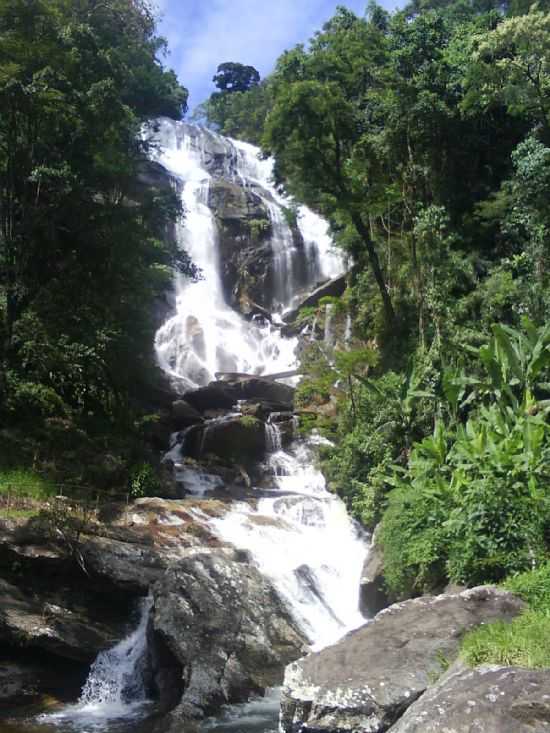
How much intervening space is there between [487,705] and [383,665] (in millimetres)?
1805

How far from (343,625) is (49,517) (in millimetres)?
4993

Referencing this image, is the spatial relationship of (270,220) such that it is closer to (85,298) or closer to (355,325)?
(355,325)

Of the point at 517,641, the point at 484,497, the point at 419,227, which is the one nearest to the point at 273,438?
the point at 419,227

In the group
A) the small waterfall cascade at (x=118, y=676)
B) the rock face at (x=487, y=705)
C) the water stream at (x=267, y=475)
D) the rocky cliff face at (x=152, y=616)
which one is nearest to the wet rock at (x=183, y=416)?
the water stream at (x=267, y=475)

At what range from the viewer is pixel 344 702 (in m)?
5.96

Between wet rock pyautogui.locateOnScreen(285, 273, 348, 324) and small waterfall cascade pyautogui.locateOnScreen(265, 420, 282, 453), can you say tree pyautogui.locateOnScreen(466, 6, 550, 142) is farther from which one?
wet rock pyautogui.locateOnScreen(285, 273, 348, 324)

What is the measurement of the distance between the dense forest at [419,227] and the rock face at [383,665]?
2649 millimetres

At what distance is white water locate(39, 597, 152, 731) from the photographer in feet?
28.4

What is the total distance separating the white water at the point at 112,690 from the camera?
865 cm

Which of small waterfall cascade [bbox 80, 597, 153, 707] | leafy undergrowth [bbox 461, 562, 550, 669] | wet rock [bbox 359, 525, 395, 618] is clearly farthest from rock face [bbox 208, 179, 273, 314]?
leafy undergrowth [bbox 461, 562, 550, 669]

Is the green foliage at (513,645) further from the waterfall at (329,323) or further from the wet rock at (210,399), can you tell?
the waterfall at (329,323)

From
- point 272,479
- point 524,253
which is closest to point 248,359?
point 272,479

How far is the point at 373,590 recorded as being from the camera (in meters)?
11.1

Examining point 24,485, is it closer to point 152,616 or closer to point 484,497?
point 152,616
